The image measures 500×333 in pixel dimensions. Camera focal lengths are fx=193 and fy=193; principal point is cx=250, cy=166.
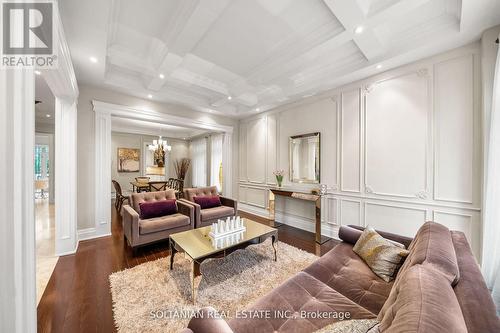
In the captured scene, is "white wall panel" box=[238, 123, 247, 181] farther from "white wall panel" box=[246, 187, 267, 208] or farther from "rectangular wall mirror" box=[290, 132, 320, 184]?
"rectangular wall mirror" box=[290, 132, 320, 184]

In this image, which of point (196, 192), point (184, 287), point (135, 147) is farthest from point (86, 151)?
point (135, 147)

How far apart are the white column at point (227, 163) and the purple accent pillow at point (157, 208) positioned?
7.01ft

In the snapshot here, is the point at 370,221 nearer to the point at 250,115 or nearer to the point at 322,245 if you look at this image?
the point at 322,245

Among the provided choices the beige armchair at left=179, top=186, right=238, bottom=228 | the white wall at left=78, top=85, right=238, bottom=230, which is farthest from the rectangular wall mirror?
the white wall at left=78, top=85, right=238, bottom=230

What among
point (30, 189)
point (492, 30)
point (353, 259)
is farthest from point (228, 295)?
point (492, 30)

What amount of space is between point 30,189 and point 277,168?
4191 millimetres

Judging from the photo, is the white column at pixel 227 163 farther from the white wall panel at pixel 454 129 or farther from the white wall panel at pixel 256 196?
the white wall panel at pixel 454 129

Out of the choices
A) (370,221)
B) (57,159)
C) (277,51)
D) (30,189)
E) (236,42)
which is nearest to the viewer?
(30,189)

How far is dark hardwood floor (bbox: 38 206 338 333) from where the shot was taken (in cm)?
166

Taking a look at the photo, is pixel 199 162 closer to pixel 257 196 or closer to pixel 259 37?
pixel 257 196

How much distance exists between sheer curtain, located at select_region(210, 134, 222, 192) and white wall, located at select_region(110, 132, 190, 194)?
2.22m

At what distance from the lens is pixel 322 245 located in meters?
3.27

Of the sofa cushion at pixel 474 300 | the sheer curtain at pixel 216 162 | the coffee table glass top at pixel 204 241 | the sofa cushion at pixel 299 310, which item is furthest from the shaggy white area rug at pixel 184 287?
the sheer curtain at pixel 216 162

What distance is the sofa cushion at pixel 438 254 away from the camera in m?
0.98
